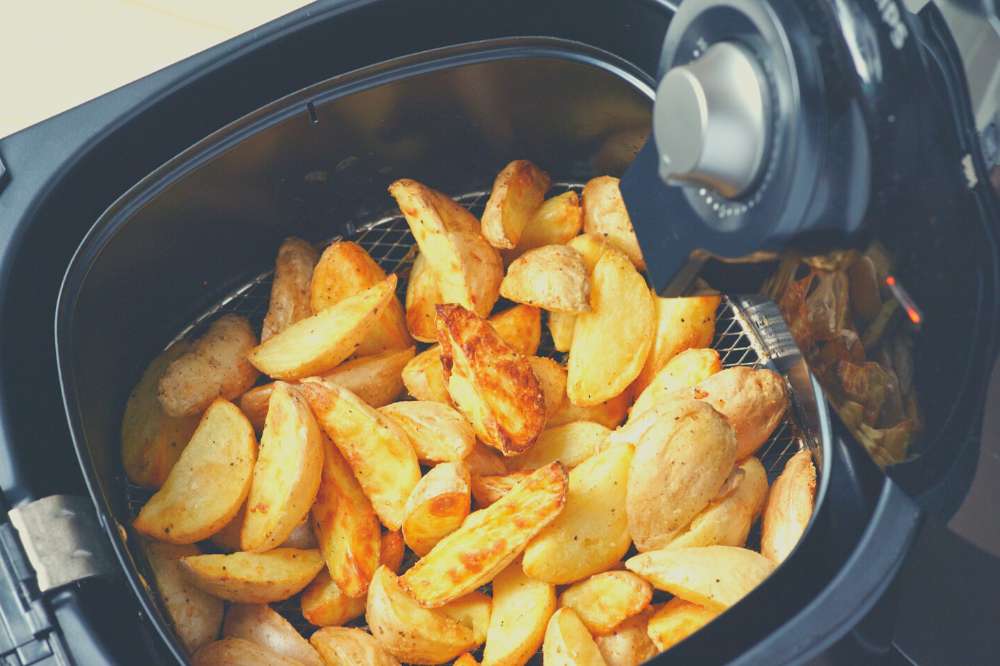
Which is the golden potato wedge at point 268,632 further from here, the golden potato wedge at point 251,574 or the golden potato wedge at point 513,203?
the golden potato wedge at point 513,203

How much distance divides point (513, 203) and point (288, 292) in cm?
20

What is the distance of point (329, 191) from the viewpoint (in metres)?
0.83

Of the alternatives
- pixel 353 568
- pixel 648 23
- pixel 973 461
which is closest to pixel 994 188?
pixel 973 461

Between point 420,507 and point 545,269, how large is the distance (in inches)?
7.9

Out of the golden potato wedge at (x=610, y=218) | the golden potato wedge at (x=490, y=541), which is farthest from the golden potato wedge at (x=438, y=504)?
the golden potato wedge at (x=610, y=218)

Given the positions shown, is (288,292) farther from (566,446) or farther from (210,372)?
(566,446)

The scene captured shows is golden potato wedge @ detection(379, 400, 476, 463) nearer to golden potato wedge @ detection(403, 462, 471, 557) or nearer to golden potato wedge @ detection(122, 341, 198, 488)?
golden potato wedge @ detection(403, 462, 471, 557)

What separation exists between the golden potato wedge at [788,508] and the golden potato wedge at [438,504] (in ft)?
0.66

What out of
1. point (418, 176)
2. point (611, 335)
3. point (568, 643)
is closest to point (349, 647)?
point (568, 643)

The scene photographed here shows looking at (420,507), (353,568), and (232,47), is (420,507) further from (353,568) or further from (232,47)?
(232,47)

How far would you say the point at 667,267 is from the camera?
1.66ft

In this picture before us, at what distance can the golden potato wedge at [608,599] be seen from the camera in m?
0.63

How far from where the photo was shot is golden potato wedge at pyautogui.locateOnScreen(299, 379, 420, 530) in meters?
0.69

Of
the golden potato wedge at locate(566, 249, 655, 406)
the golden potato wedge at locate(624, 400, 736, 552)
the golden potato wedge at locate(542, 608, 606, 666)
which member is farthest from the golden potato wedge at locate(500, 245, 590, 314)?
the golden potato wedge at locate(542, 608, 606, 666)
